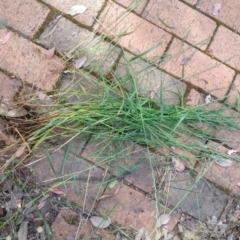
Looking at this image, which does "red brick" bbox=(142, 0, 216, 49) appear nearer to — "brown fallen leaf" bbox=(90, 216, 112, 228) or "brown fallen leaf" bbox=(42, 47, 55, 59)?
"brown fallen leaf" bbox=(42, 47, 55, 59)

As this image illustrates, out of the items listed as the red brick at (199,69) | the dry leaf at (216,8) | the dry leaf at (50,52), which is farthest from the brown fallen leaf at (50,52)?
the dry leaf at (216,8)

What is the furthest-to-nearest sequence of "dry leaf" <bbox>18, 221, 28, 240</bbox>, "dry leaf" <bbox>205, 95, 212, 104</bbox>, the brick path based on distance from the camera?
"dry leaf" <bbox>205, 95, 212, 104</bbox> → the brick path → "dry leaf" <bbox>18, 221, 28, 240</bbox>

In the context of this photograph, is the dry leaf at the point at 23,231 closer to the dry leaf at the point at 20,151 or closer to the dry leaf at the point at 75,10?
the dry leaf at the point at 20,151

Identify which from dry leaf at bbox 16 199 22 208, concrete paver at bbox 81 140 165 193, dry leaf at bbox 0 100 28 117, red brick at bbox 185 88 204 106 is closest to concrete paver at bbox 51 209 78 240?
dry leaf at bbox 16 199 22 208

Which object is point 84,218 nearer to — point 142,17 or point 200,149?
point 200,149

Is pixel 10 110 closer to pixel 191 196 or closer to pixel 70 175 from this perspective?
pixel 70 175

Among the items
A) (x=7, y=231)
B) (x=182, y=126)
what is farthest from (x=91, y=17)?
(x=7, y=231)
